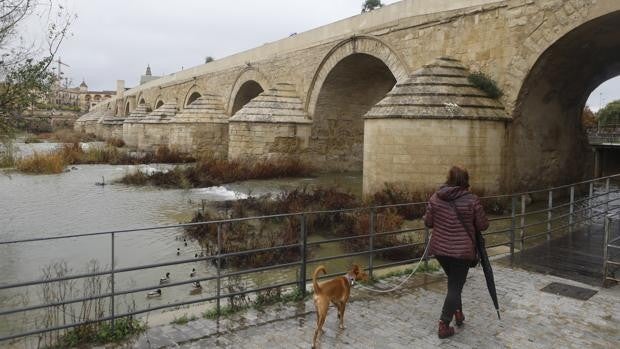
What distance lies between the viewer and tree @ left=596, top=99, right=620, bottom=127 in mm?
37606

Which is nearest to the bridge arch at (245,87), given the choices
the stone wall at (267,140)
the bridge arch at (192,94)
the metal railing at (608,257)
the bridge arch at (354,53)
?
the bridge arch at (354,53)

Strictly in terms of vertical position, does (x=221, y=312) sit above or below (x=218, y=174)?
below

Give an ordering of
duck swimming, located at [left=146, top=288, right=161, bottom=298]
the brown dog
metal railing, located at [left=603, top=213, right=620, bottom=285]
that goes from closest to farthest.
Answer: the brown dog, metal railing, located at [left=603, top=213, right=620, bottom=285], duck swimming, located at [left=146, top=288, right=161, bottom=298]

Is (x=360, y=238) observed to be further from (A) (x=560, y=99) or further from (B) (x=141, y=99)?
(B) (x=141, y=99)

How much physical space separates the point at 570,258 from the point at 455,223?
9.19 feet

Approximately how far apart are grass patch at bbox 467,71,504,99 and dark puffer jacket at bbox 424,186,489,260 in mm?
6710

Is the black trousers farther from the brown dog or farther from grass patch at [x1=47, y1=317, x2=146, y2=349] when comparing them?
grass patch at [x1=47, y1=317, x2=146, y2=349]

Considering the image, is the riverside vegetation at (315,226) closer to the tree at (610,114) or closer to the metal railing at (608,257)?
the metal railing at (608,257)

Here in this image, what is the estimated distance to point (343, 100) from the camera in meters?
16.8

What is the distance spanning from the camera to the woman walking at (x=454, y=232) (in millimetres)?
3416

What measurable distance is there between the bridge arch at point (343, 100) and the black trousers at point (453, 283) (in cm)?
1125

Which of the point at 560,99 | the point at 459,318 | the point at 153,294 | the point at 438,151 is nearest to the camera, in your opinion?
the point at 459,318

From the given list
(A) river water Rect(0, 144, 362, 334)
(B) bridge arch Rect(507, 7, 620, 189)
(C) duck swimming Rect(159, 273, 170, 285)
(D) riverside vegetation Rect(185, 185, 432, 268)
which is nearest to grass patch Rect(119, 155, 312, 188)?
(A) river water Rect(0, 144, 362, 334)

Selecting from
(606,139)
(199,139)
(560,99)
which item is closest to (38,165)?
(199,139)
